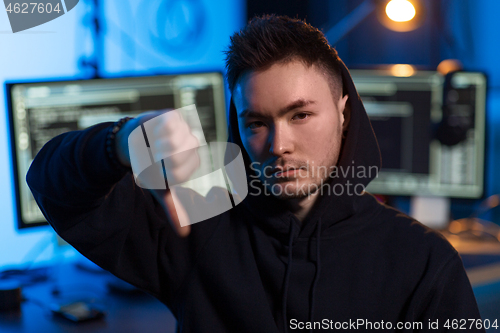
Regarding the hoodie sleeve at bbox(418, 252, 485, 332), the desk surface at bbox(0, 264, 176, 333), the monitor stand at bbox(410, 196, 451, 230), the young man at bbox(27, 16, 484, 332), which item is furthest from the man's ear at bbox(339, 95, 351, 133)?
the monitor stand at bbox(410, 196, 451, 230)

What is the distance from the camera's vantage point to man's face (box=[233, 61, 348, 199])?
837mm

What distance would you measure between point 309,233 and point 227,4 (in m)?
1.36

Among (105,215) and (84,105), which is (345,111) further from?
(84,105)

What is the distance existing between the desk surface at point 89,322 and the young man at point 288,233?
6.4 inches

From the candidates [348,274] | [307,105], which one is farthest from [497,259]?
[307,105]

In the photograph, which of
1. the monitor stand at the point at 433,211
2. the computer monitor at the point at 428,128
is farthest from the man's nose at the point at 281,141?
the monitor stand at the point at 433,211

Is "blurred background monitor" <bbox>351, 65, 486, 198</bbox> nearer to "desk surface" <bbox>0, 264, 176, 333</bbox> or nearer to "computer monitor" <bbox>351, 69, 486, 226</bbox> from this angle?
"computer monitor" <bbox>351, 69, 486, 226</bbox>

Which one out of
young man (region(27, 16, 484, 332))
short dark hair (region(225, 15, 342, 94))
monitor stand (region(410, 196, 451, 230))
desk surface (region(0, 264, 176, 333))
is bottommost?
desk surface (region(0, 264, 176, 333))

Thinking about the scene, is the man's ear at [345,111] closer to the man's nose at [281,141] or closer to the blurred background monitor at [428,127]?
the man's nose at [281,141]

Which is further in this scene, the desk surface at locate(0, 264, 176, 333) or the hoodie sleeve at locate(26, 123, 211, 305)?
the desk surface at locate(0, 264, 176, 333)

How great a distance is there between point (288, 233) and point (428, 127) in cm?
89

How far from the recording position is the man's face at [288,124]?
2.75 feet

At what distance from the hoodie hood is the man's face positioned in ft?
0.13

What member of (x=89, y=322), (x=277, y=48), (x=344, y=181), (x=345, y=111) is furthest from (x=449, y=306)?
(x=89, y=322)
